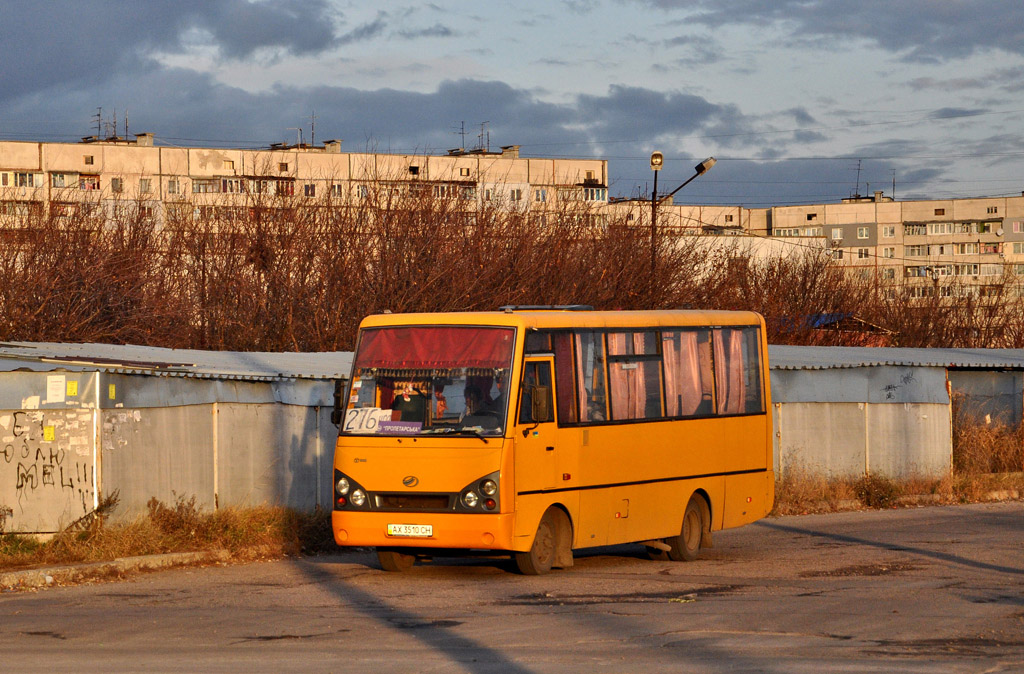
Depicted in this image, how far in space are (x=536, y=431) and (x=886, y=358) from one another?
18.1 metres

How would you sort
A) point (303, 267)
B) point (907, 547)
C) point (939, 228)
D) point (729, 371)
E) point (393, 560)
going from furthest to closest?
point (939, 228)
point (303, 267)
point (729, 371)
point (907, 547)
point (393, 560)

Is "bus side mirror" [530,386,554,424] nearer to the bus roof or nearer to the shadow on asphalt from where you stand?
the bus roof

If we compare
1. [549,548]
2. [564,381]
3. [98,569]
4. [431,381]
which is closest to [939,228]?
[564,381]

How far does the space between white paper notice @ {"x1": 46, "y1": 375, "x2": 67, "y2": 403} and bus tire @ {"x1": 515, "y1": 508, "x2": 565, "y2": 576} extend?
5565mm

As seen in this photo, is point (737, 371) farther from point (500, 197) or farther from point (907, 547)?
point (500, 197)

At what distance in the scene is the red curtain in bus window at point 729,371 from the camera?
16409 millimetres

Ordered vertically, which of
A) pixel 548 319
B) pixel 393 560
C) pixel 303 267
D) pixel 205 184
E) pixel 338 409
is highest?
pixel 205 184

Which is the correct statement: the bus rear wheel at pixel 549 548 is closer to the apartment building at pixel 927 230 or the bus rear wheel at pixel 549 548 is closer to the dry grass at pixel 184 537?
the dry grass at pixel 184 537

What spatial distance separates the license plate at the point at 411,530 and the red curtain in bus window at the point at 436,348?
5.25 feet

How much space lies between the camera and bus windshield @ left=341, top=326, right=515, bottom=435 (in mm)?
13547

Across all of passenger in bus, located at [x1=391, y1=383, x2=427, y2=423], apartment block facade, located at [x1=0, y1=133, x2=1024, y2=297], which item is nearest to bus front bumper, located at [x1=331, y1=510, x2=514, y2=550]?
passenger in bus, located at [x1=391, y1=383, x2=427, y2=423]

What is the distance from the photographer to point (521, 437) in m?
13.4

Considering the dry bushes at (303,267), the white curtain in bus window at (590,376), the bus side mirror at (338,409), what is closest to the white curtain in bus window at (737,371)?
the white curtain in bus window at (590,376)

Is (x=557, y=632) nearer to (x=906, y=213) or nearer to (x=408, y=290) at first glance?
(x=408, y=290)
